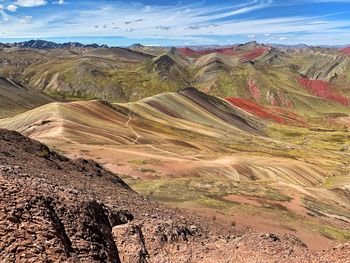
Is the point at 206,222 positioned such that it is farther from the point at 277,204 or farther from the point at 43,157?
the point at 277,204

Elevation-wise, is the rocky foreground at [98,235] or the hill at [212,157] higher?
the rocky foreground at [98,235]

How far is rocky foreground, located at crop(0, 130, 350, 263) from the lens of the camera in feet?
48.9

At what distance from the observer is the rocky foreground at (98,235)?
14.9 metres

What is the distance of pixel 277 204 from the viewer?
46.9 metres

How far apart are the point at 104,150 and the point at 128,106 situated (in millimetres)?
60764

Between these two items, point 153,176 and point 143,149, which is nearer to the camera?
point 153,176

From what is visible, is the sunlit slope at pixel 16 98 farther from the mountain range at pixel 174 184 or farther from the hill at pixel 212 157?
the hill at pixel 212 157

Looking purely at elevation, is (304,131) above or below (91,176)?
below

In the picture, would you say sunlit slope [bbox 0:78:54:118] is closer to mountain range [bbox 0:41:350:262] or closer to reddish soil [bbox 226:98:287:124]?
mountain range [bbox 0:41:350:262]

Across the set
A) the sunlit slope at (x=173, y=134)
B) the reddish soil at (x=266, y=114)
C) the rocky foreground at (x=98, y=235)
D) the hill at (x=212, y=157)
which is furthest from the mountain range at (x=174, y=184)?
the reddish soil at (x=266, y=114)

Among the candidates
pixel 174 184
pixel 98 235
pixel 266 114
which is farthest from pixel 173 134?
pixel 266 114

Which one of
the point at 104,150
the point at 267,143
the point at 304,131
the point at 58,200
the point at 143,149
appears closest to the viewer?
the point at 58,200

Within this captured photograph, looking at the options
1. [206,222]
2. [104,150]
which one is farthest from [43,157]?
[104,150]

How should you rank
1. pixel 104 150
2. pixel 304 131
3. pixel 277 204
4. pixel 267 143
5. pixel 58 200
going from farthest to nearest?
pixel 304 131
pixel 267 143
pixel 104 150
pixel 277 204
pixel 58 200
